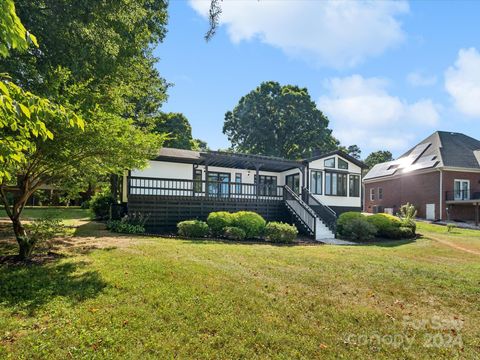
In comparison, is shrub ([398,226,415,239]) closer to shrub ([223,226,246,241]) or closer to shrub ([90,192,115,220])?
shrub ([223,226,246,241])

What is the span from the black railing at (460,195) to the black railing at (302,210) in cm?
1717

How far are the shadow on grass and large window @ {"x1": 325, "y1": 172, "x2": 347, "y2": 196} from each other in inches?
702

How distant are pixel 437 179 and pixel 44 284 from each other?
29625 millimetres

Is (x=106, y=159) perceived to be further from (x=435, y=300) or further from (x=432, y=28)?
(x=432, y=28)

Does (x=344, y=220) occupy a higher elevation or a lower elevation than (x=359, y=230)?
higher

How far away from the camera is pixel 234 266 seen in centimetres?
707

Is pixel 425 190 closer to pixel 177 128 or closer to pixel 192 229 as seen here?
pixel 192 229

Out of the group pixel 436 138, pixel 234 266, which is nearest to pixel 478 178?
pixel 436 138

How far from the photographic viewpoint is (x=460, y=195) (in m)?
25.3

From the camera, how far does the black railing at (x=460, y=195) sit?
2488 cm

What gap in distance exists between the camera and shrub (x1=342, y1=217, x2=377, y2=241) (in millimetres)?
13969

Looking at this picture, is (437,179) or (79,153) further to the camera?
(437,179)

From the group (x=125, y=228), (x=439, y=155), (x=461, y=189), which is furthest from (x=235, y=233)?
(x=461, y=189)

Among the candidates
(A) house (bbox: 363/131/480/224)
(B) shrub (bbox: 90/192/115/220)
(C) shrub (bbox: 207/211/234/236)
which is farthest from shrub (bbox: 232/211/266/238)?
(A) house (bbox: 363/131/480/224)
